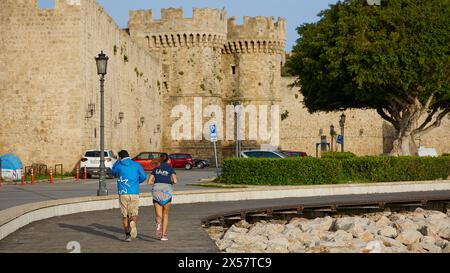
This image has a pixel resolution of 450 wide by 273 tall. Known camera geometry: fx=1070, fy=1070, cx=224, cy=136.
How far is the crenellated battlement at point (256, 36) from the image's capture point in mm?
77938

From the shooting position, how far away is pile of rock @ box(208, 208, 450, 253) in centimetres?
2106

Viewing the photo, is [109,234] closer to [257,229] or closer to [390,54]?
[257,229]

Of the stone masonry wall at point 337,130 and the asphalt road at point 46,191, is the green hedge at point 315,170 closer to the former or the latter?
the asphalt road at point 46,191

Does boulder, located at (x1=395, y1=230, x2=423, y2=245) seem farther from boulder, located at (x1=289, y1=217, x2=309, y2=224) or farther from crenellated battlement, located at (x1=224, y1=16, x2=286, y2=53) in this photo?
crenellated battlement, located at (x1=224, y1=16, x2=286, y2=53)

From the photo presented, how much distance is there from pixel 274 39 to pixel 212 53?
625cm

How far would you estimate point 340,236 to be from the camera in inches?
919

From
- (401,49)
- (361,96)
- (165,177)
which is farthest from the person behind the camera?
(361,96)

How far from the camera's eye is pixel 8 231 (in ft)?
65.6

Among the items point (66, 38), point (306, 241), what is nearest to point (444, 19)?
point (66, 38)

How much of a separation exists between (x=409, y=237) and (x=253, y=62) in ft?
179

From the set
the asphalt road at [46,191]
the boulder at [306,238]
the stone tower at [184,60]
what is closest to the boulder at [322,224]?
the boulder at [306,238]

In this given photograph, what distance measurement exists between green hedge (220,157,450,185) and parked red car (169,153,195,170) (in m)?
27.4

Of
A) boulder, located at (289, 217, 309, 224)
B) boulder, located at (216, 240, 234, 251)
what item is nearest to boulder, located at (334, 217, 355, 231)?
boulder, located at (289, 217, 309, 224)
